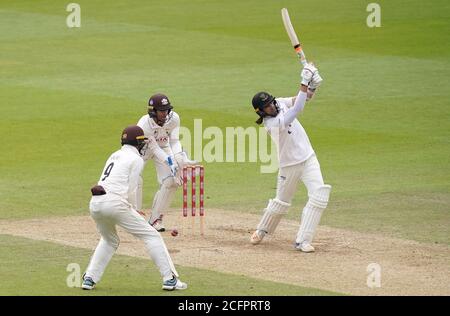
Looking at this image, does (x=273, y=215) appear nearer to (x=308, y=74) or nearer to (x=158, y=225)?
(x=158, y=225)

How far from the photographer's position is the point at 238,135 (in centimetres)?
2317

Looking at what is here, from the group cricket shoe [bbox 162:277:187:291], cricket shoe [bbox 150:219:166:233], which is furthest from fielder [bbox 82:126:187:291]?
cricket shoe [bbox 150:219:166:233]

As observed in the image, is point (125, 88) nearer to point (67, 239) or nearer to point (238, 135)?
point (238, 135)

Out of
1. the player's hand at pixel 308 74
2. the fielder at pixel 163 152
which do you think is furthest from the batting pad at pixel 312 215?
the fielder at pixel 163 152

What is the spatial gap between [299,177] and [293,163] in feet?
0.78

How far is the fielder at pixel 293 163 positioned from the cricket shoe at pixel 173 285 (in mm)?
2656

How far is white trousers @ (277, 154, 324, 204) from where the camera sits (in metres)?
15.2

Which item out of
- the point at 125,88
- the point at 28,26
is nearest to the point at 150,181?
the point at 125,88

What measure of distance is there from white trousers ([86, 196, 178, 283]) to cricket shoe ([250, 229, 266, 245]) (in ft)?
9.03

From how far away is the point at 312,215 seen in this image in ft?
49.3

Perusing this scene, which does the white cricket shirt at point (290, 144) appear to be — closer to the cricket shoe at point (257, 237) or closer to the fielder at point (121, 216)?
the cricket shoe at point (257, 237)

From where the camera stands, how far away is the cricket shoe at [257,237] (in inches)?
606

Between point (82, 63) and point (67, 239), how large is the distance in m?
14.0
